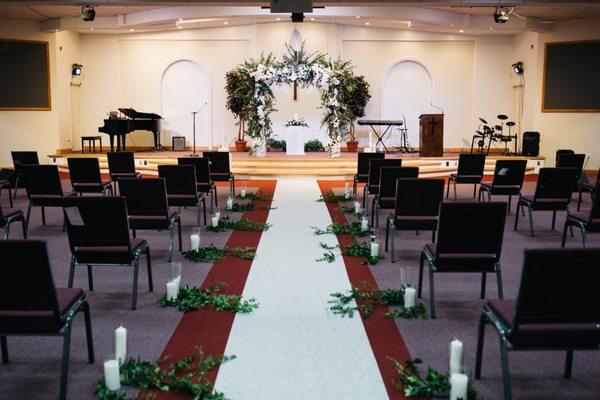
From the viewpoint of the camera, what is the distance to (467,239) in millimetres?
4430

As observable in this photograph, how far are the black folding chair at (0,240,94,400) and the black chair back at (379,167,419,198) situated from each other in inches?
190

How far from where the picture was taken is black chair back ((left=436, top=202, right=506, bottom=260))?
4.30m

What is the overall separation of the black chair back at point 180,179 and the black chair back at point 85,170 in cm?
161

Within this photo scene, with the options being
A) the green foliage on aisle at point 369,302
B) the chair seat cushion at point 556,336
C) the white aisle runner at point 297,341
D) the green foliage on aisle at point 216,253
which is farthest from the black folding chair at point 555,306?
the green foliage on aisle at point 216,253

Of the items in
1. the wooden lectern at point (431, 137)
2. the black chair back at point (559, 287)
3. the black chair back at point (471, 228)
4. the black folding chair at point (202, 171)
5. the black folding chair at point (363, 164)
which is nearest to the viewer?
the black chair back at point (559, 287)

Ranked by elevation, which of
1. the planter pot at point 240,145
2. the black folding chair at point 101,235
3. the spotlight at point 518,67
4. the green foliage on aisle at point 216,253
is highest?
the spotlight at point 518,67

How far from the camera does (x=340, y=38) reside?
18531mm

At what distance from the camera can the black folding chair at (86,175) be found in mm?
8641

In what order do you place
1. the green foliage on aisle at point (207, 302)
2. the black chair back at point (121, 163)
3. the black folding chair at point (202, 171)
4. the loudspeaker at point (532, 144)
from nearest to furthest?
A: the green foliage on aisle at point (207, 302) → the black folding chair at point (202, 171) → the black chair back at point (121, 163) → the loudspeaker at point (532, 144)

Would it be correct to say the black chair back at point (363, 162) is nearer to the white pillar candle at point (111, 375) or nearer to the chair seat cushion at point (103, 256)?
the chair seat cushion at point (103, 256)

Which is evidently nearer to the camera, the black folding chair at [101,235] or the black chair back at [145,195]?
the black folding chair at [101,235]

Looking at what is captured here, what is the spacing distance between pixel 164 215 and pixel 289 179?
782 cm

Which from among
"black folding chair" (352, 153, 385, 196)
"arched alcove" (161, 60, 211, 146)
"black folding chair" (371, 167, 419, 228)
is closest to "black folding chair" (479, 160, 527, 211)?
"black folding chair" (371, 167, 419, 228)

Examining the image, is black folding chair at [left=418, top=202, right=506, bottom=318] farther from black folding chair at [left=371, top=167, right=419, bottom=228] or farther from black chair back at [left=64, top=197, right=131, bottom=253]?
black folding chair at [left=371, top=167, right=419, bottom=228]
